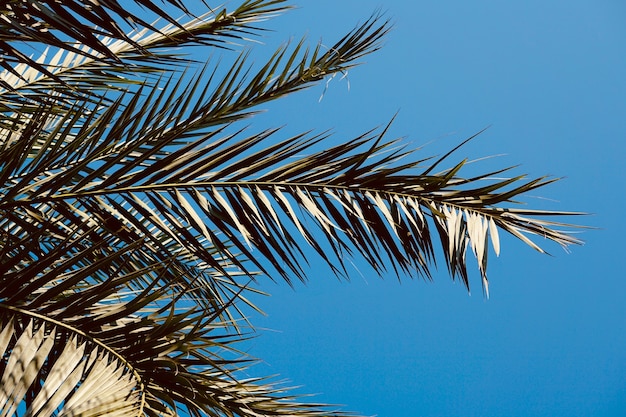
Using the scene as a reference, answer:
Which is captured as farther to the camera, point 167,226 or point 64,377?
point 167,226

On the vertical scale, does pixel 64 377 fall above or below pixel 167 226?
below

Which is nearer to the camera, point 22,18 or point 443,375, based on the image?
point 22,18

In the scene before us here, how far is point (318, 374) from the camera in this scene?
10.7m

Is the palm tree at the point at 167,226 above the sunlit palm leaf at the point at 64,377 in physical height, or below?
above

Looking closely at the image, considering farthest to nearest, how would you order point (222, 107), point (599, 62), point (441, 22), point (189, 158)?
point (599, 62) < point (441, 22) < point (222, 107) < point (189, 158)

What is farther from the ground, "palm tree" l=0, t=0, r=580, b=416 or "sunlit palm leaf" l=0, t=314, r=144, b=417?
"palm tree" l=0, t=0, r=580, b=416

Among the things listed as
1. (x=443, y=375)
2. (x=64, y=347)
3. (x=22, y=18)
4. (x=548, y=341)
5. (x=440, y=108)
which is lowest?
(x=64, y=347)

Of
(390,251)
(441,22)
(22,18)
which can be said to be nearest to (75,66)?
(22,18)

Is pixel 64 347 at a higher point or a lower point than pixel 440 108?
lower

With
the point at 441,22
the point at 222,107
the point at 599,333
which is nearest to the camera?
the point at 222,107

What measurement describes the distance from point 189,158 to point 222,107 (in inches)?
31.4

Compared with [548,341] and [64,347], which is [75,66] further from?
[548,341]

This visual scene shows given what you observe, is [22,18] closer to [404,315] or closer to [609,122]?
[404,315]

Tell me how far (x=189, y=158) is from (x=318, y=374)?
30.8 feet
